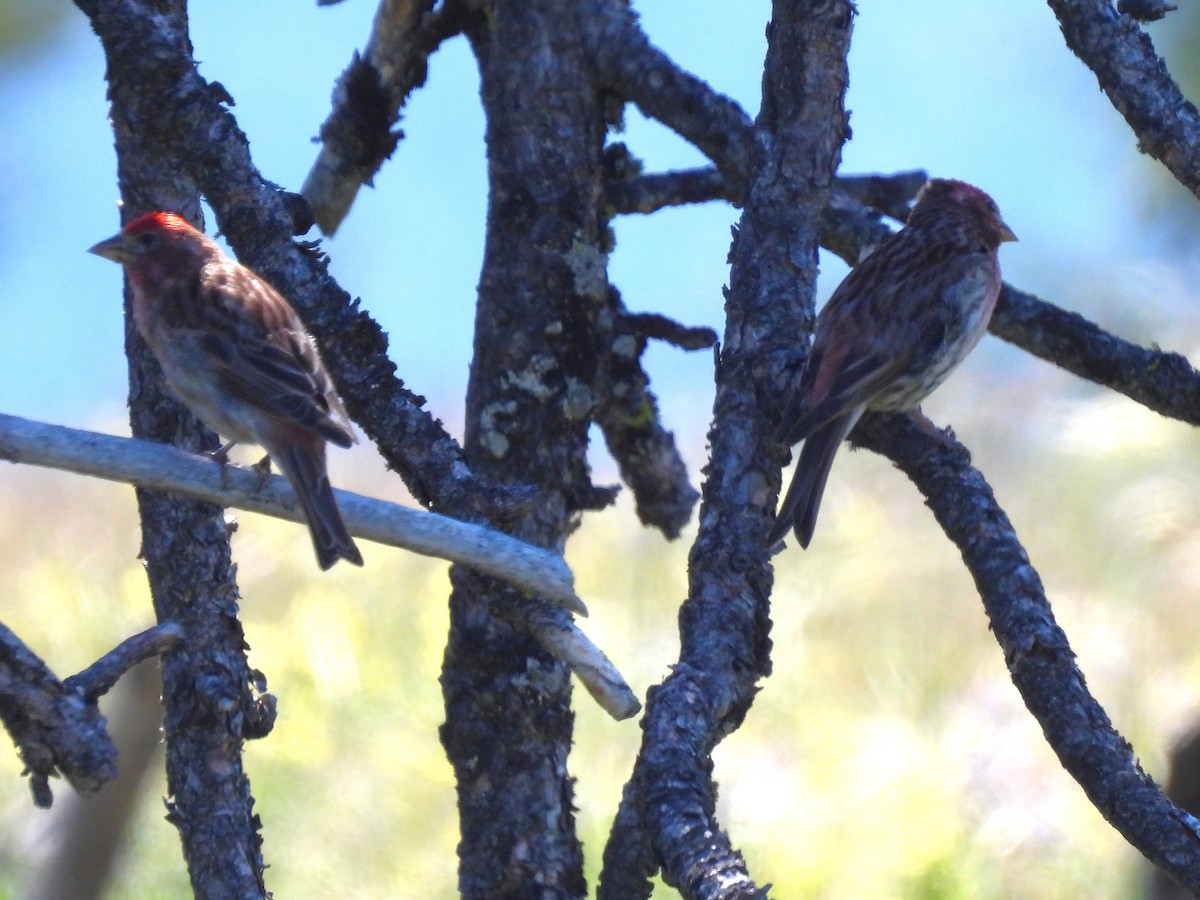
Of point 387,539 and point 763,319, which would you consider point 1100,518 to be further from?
point 387,539

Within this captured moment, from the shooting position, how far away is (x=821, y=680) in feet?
22.7

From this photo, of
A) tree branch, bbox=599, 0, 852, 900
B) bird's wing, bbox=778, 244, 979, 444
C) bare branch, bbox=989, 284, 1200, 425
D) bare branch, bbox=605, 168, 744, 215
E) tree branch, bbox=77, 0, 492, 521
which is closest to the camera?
tree branch, bbox=599, 0, 852, 900

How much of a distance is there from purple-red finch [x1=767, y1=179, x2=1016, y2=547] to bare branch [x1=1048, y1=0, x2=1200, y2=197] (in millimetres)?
1127

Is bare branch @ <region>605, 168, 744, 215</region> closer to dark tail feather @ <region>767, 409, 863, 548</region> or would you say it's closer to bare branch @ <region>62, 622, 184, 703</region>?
dark tail feather @ <region>767, 409, 863, 548</region>

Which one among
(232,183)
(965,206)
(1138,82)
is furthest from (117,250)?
(965,206)

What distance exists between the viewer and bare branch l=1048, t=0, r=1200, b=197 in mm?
4109

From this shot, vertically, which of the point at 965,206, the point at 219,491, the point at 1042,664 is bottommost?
the point at 1042,664

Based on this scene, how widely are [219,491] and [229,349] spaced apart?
5.07 ft

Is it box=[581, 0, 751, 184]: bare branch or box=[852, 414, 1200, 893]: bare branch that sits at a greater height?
box=[581, 0, 751, 184]: bare branch

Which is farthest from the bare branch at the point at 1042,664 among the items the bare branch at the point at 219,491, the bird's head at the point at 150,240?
the bird's head at the point at 150,240

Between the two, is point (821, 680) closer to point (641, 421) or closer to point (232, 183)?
point (641, 421)

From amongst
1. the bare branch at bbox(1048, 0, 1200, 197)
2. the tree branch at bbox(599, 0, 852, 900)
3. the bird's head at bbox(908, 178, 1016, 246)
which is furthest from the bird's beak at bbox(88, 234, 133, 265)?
the bird's head at bbox(908, 178, 1016, 246)

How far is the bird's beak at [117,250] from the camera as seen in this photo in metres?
4.63

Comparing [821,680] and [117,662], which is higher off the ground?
[821,680]
